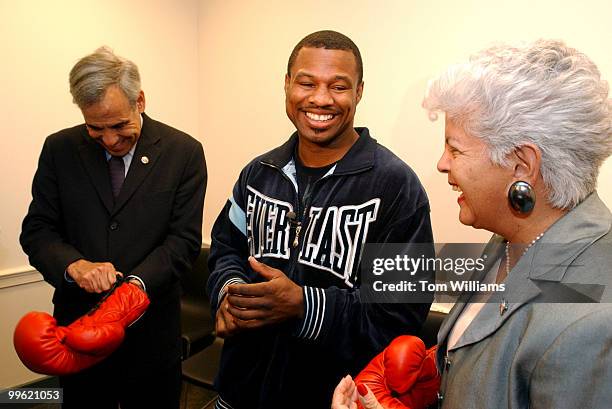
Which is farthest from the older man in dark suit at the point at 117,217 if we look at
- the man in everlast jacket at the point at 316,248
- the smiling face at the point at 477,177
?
the smiling face at the point at 477,177

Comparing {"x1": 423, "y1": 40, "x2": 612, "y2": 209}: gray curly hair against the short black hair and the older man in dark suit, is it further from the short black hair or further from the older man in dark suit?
the older man in dark suit

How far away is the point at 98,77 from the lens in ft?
5.00

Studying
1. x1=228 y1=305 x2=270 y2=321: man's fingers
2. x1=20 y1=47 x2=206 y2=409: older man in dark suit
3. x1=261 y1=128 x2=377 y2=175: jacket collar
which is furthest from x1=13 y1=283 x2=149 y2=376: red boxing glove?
x1=261 y1=128 x2=377 y2=175: jacket collar

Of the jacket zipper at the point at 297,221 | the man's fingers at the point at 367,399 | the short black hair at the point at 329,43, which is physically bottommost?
the man's fingers at the point at 367,399

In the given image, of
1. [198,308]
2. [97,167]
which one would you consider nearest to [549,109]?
[97,167]

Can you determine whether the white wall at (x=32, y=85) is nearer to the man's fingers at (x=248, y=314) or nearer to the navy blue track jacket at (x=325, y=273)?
the navy blue track jacket at (x=325, y=273)

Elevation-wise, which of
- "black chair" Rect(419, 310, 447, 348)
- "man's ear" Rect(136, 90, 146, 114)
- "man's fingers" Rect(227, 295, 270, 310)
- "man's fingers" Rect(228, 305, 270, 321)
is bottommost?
"black chair" Rect(419, 310, 447, 348)

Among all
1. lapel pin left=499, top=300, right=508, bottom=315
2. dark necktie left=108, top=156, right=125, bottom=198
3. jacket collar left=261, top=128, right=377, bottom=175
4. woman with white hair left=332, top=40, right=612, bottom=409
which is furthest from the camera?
dark necktie left=108, top=156, right=125, bottom=198

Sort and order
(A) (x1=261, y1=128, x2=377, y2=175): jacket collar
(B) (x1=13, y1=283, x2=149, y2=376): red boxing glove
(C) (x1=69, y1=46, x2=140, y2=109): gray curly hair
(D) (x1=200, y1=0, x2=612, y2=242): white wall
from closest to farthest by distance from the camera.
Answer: (A) (x1=261, y1=128, x2=377, y2=175): jacket collar, (B) (x1=13, y1=283, x2=149, y2=376): red boxing glove, (C) (x1=69, y1=46, x2=140, y2=109): gray curly hair, (D) (x1=200, y1=0, x2=612, y2=242): white wall

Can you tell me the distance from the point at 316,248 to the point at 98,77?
2.90 feet

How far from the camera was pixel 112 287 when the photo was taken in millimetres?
1510

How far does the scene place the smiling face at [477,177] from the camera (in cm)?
81

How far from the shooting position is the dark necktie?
5.42 feet

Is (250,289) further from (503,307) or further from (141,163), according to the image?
(141,163)
